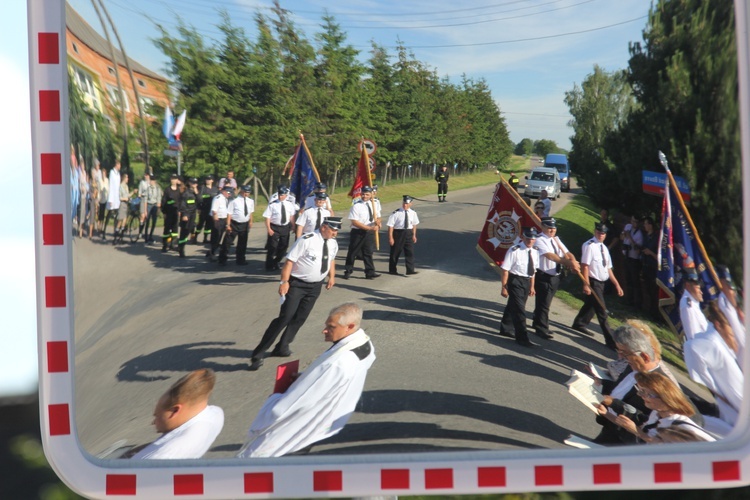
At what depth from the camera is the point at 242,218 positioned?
2.47 meters

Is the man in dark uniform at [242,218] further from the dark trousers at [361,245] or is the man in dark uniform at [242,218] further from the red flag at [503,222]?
the red flag at [503,222]

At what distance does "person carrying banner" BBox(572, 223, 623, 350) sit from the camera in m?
2.30

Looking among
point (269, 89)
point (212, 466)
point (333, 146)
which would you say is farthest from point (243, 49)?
point (212, 466)

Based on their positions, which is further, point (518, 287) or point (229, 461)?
point (518, 287)

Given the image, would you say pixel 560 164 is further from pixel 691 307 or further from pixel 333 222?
pixel 333 222

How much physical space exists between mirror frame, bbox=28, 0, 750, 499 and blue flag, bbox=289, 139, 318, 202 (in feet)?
2.66

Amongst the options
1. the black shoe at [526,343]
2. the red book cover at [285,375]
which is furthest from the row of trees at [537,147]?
the red book cover at [285,375]

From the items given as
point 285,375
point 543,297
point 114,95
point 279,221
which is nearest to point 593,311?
point 543,297

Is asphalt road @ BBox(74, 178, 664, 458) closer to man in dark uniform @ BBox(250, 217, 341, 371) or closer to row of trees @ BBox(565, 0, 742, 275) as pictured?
man in dark uniform @ BBox(250, 217, 341, 371)

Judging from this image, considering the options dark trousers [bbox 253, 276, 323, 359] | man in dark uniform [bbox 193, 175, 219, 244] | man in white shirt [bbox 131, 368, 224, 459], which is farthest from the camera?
man in dark uniform [bbox 193, 175, 219, 244]

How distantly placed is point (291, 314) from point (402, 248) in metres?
0.52

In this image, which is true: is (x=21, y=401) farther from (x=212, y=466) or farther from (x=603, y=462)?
(x=603, y=462)

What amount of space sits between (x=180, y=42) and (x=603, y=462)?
2074 millimetres

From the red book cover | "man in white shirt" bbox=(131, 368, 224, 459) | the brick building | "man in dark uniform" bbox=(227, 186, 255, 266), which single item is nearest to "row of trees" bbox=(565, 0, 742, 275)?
"man in dark uniform" bbox=(227, 186, 255, 266)
